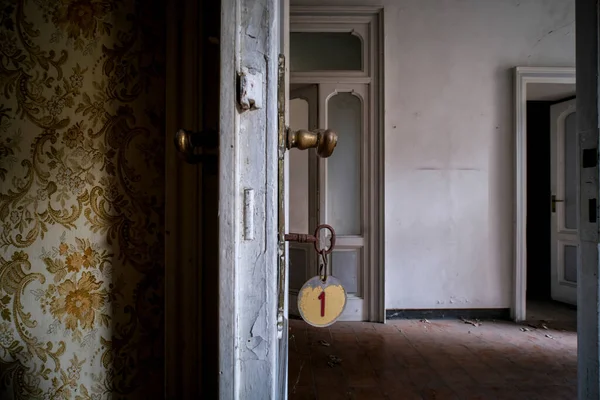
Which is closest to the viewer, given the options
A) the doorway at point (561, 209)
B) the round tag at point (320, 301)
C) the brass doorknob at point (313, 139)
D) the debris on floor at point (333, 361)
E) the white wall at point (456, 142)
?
the brass doorknob at point (313, 139)

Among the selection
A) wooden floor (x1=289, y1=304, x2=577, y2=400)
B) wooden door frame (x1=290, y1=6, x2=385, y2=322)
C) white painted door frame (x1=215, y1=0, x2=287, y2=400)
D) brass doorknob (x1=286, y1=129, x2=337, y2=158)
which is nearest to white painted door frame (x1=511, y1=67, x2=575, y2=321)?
wooden floor (x1=289, y1=304, x2=577, y2=400)

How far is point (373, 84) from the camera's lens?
3193mm

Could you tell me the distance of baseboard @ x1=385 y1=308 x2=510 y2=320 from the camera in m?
3.24

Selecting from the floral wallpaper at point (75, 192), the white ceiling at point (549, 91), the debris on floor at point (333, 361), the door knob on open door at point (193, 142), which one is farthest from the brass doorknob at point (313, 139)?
the white ceiling at point (549, 91)

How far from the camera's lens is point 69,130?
67 centimetres

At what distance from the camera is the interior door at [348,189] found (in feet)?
10.5

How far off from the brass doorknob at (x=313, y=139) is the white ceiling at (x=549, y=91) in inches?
142

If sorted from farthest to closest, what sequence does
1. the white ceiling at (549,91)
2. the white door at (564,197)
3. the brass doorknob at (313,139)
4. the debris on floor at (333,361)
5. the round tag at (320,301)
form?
1. the white door at (564,197)
2. the white ceiling at (549,91)
3. the debris on floor at (333,361)
4. the round tag at (320,301)
5. the brass doorknob at (313,139)

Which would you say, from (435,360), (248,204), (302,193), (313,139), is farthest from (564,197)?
(248,204)

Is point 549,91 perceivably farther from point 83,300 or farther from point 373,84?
point 83,300

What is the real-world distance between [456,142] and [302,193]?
1529mm

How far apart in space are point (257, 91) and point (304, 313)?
52 centimetres

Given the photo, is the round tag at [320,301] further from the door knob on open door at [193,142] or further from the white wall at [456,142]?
the white wall at [456,142]

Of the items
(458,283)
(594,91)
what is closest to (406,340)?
(458,283)
